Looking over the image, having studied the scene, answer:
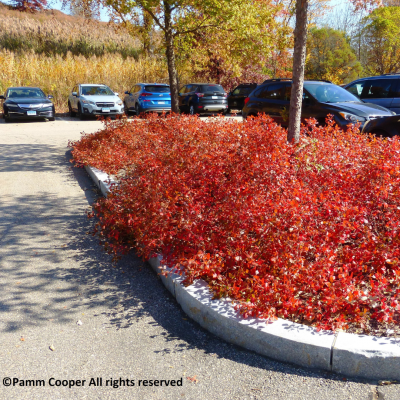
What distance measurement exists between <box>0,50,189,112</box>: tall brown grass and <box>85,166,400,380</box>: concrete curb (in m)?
22.1

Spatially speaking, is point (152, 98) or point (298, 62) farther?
point (152, 98)

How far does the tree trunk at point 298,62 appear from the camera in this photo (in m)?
6.03

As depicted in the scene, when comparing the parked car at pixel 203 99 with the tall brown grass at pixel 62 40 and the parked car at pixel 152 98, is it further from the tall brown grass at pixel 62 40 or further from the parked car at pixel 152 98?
the tall brown grass at pixel 62 40

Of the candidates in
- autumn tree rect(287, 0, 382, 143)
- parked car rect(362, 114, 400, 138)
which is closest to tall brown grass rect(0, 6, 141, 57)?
parked car rect(362, 114, 400, 138)

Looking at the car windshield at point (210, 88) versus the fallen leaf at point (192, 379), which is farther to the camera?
the car windshield at point (210, 88)

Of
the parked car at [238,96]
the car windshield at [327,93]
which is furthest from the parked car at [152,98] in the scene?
the car windshield at [327,93]

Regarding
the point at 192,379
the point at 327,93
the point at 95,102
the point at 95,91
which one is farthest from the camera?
the point at 95,91

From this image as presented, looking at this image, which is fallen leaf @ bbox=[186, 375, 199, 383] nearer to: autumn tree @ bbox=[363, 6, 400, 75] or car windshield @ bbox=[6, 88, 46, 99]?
car windshield @ bbox=[6, 88, 46, 99]

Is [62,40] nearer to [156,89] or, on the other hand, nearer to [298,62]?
[156,89]

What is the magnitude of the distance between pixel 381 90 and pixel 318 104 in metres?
3.77

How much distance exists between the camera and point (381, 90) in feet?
40.0

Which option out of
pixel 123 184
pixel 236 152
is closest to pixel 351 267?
pixel 236 152

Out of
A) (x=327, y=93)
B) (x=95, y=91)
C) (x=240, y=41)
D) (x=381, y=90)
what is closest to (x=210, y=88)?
(x=95, y=91)

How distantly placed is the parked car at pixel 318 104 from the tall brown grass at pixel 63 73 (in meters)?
15.0
